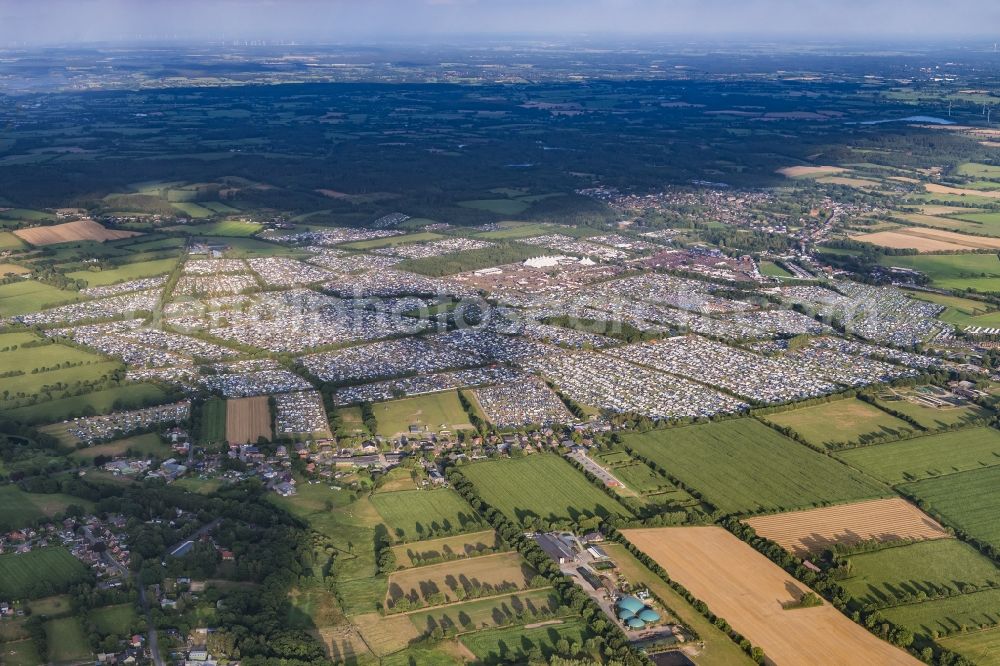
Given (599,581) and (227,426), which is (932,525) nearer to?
(599,581)

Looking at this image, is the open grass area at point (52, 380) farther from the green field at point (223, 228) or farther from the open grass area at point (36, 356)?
the green field at point (223, 228)

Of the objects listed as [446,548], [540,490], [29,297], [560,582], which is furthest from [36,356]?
[560,582]

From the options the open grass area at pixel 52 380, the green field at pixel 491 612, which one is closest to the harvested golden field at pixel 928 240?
the green field at pixel 491 612

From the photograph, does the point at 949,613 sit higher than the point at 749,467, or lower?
lower

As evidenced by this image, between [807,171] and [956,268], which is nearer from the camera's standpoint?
[956,268]

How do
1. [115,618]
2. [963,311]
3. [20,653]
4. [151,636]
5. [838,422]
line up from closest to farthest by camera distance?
[20,653], [151,636], [115,618], [838,422], [963,311]

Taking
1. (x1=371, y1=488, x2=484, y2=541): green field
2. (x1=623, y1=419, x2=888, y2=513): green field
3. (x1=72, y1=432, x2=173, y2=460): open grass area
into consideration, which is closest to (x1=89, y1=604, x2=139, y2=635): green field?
(x1=371, y1=488, x2=484, y2=541): green field

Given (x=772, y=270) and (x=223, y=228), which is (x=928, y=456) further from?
(x=223, y=228)

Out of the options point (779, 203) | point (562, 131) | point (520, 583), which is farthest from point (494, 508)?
point (562, 131)

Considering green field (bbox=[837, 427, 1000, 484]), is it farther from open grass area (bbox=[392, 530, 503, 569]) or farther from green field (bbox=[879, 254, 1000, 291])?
green field (bbox=[879, 254, 1000, 291])
